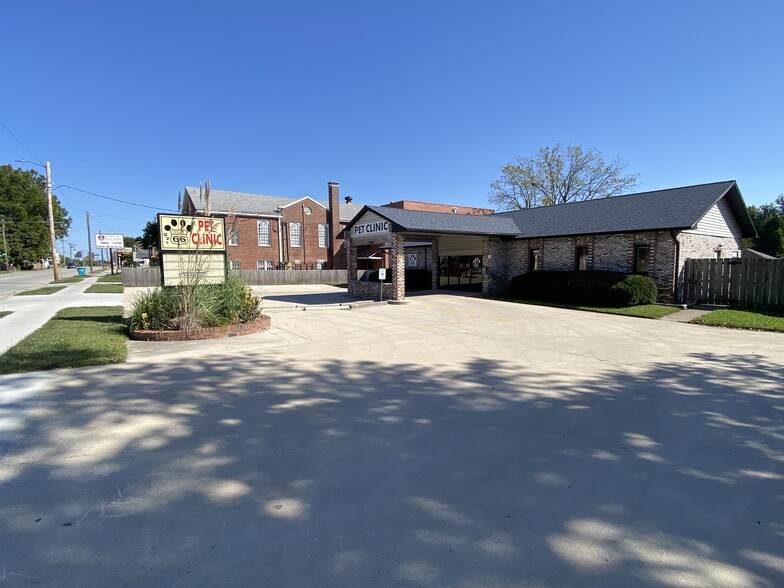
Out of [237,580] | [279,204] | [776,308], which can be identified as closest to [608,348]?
[237,580]

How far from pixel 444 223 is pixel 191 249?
12154 mm

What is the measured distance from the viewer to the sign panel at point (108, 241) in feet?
187

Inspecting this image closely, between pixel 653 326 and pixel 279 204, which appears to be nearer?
pixel 653 326

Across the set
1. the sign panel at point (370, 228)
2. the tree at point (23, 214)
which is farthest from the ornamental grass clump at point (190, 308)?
the tree at point (23, 214)

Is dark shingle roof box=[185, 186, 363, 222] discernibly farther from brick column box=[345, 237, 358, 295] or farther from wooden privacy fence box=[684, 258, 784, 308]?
wooden privacy fence box=[684, 258, 784, 308]

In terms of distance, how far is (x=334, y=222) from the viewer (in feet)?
148

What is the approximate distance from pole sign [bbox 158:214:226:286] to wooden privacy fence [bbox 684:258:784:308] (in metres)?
17.0

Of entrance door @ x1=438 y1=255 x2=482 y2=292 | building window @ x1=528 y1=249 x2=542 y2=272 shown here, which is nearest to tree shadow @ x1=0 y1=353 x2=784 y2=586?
building window @ x1=528 y1=249 x2=542 y2=272

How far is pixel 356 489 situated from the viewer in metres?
3.28

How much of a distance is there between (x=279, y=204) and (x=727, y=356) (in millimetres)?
41342

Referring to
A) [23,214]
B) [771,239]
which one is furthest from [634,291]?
[23,214]

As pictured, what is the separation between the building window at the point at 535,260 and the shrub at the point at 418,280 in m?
6.44

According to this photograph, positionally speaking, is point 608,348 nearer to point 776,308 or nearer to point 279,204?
point 776,308

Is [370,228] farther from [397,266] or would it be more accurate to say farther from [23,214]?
[23,214]
